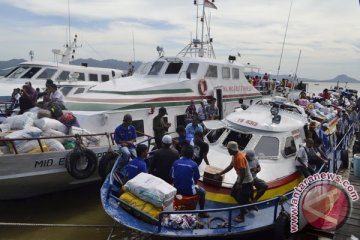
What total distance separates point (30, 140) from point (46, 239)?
238 cm

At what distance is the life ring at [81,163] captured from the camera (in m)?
9.18

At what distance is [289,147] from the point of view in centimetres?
888

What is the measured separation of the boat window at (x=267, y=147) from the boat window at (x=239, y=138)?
0.35 m

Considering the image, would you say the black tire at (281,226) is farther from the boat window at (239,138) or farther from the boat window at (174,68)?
the boat window at (174,68)

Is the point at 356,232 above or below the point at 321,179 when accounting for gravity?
below

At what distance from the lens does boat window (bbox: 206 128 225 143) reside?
31.8 ft

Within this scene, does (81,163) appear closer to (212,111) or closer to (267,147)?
(267,147)

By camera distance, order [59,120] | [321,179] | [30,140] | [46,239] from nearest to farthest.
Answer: [321,179] < [46,239] < [30,140] < [59,120]

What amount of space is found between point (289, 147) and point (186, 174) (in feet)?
11.0

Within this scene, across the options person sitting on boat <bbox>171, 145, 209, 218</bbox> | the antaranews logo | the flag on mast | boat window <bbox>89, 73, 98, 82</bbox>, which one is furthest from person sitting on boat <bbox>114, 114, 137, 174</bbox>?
boat window <bbox>89, 73, 98, 82</bbox>

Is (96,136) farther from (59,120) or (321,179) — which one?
(321,179)

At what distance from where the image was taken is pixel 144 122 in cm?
1197

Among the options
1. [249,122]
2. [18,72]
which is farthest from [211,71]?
[18,72]

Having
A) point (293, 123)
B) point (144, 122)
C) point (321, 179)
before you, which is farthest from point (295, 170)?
point (144, 122)
